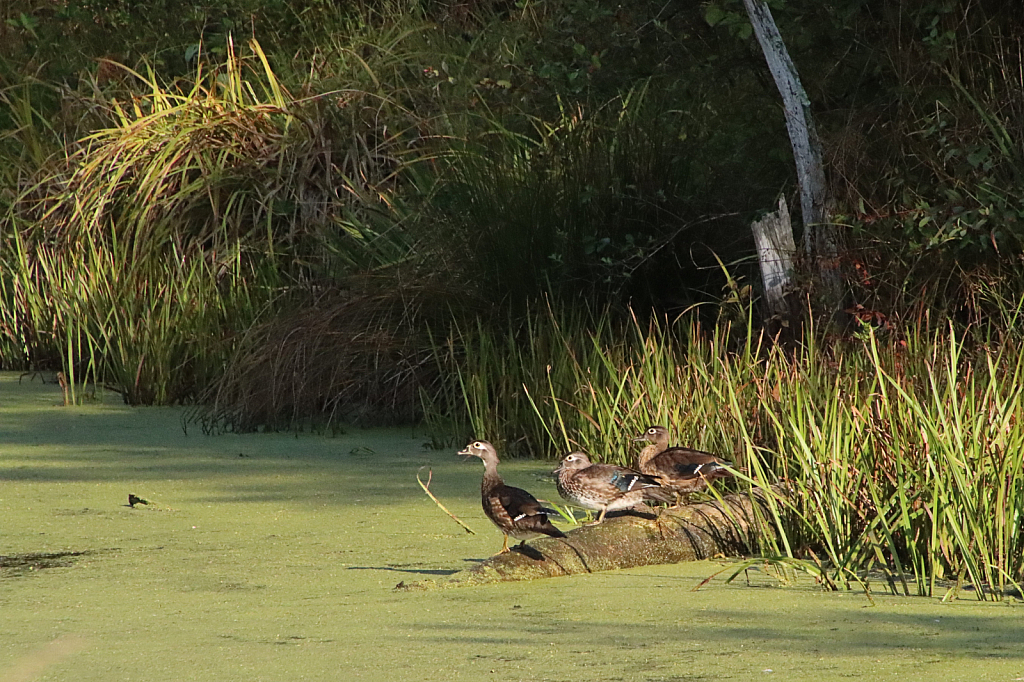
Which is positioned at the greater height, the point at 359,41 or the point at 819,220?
the point at 359,41

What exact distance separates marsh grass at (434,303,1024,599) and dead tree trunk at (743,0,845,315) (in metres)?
0.50

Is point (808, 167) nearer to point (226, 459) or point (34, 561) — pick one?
point (226, 459)

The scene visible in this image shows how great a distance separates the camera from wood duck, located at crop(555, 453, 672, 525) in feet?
15.7

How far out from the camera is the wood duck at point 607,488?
4789 mm

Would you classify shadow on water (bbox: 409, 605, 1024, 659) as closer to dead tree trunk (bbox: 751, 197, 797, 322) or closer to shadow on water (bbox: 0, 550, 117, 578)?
shadow on water (bbox: 0, 550, 117, 578)

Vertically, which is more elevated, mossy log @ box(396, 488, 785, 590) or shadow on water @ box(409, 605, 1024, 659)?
mossy log @ box(396, 488, 785, 590)

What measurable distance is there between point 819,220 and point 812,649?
4.36 metres

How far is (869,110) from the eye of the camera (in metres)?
7.92

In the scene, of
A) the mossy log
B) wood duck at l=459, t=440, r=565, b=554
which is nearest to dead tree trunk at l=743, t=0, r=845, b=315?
the mossy log

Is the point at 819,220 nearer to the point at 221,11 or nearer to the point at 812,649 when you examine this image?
the point at 812,649

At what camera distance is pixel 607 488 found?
4.80 metres

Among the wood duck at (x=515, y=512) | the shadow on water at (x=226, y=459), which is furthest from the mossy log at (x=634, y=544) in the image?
the shadow on water at (x=226, y=459)

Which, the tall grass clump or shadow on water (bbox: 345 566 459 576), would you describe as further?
the tall grass clump

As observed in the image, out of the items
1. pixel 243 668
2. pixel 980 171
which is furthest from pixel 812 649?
pixel 980 171
